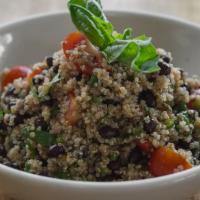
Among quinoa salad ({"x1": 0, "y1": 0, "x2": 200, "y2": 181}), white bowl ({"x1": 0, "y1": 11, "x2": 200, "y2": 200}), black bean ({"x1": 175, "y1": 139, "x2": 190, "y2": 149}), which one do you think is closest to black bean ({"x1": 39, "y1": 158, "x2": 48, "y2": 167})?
quinoa salad ({"x1": 0, "y1": 0, "x2": 200, "y2": 181})

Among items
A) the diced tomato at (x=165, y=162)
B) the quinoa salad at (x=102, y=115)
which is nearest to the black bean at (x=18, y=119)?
the quinoa salad at (x=102, y=115)

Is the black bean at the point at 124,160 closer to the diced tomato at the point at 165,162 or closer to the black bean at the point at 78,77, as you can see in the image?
the diced tomato at the point at 165,162

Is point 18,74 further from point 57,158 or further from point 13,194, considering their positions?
point 13,194

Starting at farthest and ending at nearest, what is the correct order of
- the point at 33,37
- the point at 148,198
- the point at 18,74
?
1. the point at 33,37
2. the point at 18,74
3. the point at 148,198

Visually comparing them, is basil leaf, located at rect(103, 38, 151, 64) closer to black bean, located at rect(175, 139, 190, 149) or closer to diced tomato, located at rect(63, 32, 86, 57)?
diced tomato, located at rect(63, 32, 86, 57)

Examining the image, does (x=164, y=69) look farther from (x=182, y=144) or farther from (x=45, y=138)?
(x=45, y=138)

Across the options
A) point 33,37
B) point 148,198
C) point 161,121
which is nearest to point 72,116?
point 161,121

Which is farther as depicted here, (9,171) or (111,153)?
(111,153)
